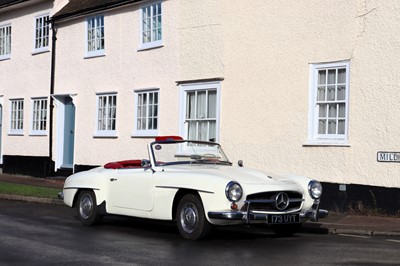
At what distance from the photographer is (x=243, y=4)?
17.4 meters

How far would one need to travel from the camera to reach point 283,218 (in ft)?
34.8

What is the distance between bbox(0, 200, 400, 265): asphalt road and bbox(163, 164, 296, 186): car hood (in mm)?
890

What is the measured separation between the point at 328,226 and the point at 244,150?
15.7ft

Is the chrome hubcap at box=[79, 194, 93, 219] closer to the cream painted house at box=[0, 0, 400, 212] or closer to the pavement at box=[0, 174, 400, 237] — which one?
the pavement at box=[0, 174, 400, 237]

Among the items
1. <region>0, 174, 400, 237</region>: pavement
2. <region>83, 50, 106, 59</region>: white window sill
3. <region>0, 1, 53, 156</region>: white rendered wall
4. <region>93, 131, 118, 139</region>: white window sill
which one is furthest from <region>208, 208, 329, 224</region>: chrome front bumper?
<region>0, 1, 53, 156</region>: white rendered wall

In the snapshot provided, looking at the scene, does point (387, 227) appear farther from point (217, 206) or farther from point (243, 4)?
point (243, 4)

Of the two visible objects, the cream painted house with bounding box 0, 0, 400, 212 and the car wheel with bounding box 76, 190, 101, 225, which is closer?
the car wheel with bounding box 76, 190, 101, 225

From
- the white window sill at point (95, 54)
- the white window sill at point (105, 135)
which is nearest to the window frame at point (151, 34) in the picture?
the white window sill at point (95, 54)

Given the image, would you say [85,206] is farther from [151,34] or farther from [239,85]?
[151,34]

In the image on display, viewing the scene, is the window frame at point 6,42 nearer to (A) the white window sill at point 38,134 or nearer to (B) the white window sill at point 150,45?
(A) the white window sill at point 38,134

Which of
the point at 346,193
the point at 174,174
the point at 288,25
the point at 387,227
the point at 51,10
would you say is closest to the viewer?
the point at 174,174

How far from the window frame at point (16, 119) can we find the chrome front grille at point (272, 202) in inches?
672

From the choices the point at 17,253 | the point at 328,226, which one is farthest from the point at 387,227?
the point at 17,253

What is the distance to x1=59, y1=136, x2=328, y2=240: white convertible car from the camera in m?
10.4
